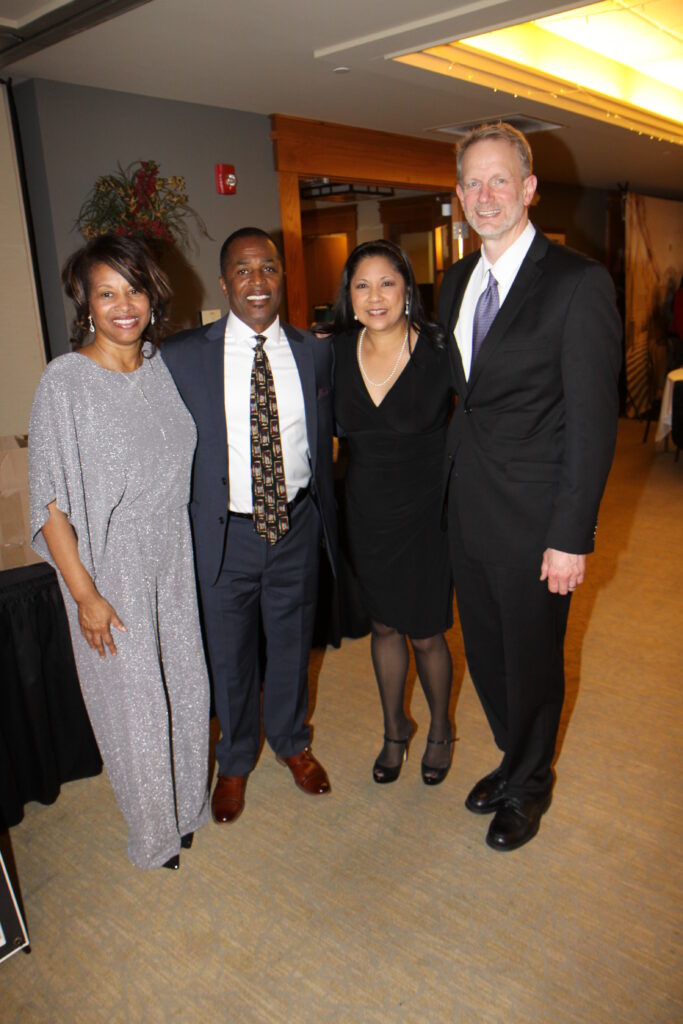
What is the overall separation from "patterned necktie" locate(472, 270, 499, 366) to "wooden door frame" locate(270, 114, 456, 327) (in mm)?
3944

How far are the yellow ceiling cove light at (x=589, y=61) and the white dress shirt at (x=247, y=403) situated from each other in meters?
2.79

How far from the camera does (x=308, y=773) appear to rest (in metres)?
2.66

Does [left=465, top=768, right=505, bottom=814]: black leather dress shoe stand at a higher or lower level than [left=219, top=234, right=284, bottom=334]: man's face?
lower

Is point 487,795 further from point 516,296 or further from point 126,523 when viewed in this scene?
point 516,296

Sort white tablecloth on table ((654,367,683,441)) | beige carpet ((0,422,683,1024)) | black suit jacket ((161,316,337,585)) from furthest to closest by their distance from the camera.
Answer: white tablecloth on table ((654,367,683,441))
black suit jacket ((161,316,337,585))
beige carpet ((0,422,683,1024))

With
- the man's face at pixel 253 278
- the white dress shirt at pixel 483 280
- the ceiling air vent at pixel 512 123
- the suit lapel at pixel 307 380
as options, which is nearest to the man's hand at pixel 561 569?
the white dress shirt at pixel 483 280

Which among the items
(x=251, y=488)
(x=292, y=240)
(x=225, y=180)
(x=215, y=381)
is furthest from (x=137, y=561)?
(x=292, y=240)

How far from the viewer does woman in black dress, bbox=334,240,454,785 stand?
2.29 meters

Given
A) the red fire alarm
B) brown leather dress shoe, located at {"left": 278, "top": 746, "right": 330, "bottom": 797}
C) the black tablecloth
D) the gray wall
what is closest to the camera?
the black tablecloth

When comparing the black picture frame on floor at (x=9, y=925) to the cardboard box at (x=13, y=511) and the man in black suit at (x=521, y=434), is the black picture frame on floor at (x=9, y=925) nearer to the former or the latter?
the man in black suit at (x=521, y=434)

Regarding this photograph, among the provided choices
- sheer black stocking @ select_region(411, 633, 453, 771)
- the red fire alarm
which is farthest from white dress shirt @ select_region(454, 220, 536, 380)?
the red fire alarm

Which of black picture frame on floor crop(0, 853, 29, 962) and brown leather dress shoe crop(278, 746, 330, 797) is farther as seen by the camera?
brown leather dress shoe crop(278, 746, 330, 797)

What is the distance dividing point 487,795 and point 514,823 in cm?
18

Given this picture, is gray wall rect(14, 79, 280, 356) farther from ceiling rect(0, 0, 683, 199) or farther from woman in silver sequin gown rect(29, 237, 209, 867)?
woman in silver sequin gown rect(29, 237, 209, 867)
